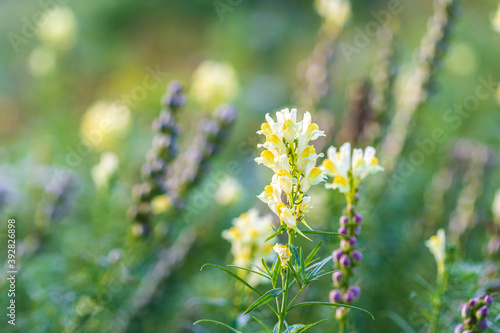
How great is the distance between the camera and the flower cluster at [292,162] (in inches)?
50.5

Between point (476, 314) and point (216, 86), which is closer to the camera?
point (476, 314)

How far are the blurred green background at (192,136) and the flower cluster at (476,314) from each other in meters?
0.78

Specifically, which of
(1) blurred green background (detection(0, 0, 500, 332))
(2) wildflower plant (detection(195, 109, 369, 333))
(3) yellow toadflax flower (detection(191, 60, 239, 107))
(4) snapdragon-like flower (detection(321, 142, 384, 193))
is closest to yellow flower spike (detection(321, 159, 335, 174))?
(4) snapdragon-like flower (detection(321, 142, 384, 193))

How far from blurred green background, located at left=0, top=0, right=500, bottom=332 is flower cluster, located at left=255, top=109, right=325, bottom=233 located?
865 millimetres

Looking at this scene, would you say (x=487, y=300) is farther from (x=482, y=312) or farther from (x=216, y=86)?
(x=216, y=86)

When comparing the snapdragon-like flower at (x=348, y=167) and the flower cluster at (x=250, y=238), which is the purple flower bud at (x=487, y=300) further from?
the flower cluster at (x=250, y=238)

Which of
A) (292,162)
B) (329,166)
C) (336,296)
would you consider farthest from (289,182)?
(336,296)

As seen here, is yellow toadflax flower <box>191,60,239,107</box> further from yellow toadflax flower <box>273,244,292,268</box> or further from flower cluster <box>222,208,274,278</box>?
yellow toadflax flower <box>273,244,292,268</box>

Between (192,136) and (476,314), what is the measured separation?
244 cm

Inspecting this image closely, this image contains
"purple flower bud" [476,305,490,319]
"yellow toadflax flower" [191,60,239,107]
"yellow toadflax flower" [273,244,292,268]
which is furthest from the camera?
"yellow toadflax flower" [191,60,239,107]

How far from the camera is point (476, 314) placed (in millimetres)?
1493

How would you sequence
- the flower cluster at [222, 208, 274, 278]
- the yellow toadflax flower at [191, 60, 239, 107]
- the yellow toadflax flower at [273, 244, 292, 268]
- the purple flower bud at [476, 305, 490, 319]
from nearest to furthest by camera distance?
the yellow toadflax flower at [273, 244, 292, 268] → the purple flower bud at [476, 305, 490, 319] → the flower cluster at [222, 208, 274, 278] → the yellow toadflax flower at [191, 60, 239, 107]

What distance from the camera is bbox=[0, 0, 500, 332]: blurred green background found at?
278 centimetres

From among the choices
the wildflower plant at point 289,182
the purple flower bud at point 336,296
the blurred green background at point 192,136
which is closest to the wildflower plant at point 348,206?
the purple flower bud at point 336,296
